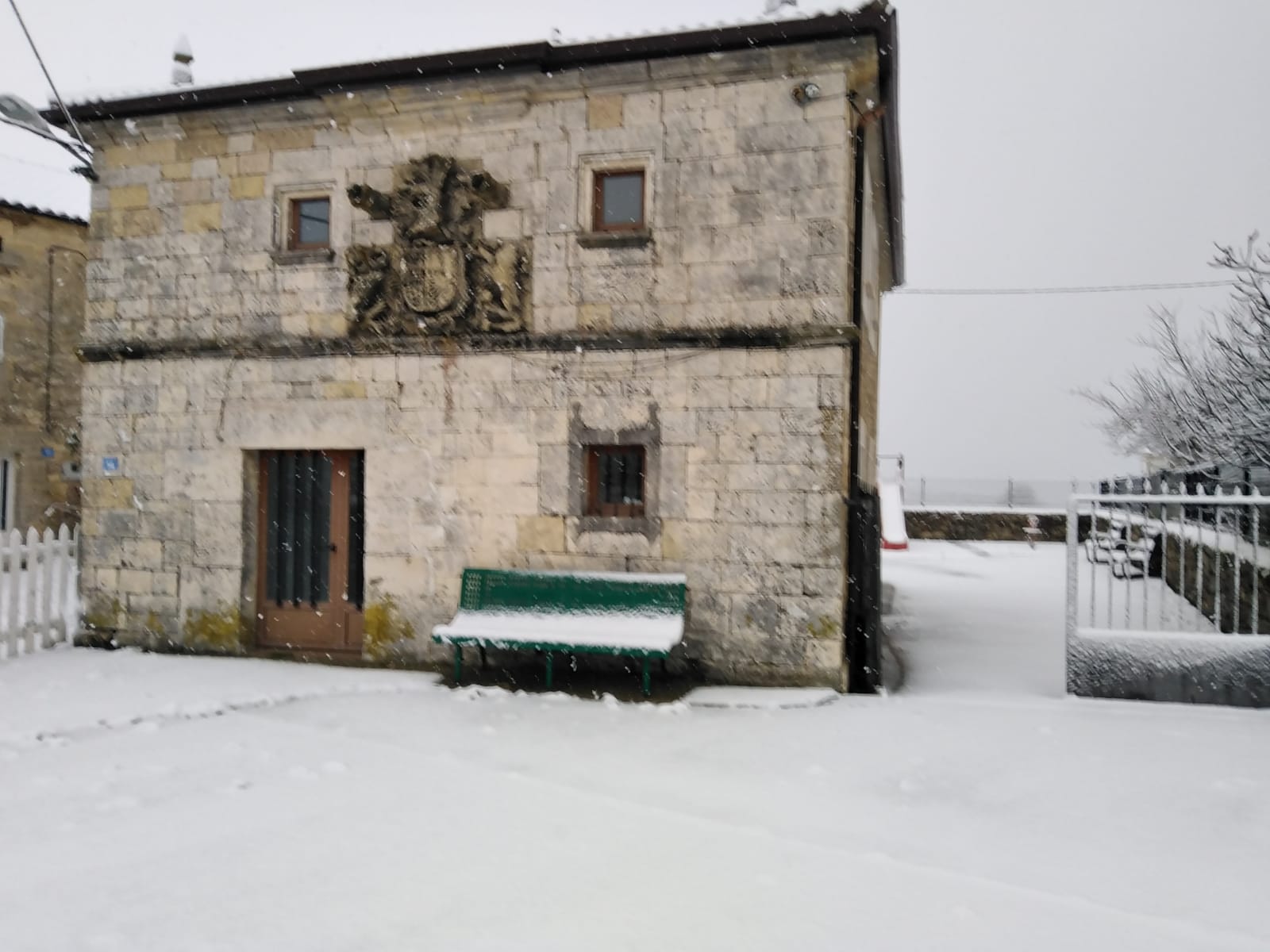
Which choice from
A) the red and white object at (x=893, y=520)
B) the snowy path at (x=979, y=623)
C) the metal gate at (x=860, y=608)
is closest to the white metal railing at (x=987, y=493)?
the red and white object at (x=893, y=520)

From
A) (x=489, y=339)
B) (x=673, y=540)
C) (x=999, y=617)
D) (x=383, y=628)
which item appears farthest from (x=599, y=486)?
(x=999, y=617)

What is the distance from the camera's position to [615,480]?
7.30m

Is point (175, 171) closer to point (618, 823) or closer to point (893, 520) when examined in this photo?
point (618, 823)

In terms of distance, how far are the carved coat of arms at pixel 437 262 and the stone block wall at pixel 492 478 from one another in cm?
37

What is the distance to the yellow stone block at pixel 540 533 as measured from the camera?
7250mm

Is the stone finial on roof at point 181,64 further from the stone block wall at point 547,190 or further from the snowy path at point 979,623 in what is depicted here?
the snowy path at point 979,623

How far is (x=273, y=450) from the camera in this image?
817 centimetres

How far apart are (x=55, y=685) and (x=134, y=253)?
408cm

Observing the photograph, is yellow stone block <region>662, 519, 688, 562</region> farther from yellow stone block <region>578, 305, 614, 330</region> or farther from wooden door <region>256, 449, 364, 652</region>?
wooden door <region>256, 449, 364, 652</region>

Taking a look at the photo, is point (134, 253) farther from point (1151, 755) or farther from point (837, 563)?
point (1151, 755)

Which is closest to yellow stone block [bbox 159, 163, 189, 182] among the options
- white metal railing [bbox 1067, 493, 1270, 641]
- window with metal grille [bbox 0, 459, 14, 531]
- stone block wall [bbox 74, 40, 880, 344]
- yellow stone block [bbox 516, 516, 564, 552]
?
stone block wall [bbox 74, 40, 880, 344]

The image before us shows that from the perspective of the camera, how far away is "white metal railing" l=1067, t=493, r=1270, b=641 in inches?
247

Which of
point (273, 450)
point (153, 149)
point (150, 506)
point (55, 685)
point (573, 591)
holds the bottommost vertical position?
point (55, 685)

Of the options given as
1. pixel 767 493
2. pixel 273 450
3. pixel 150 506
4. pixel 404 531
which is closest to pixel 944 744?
pixel 767 493
